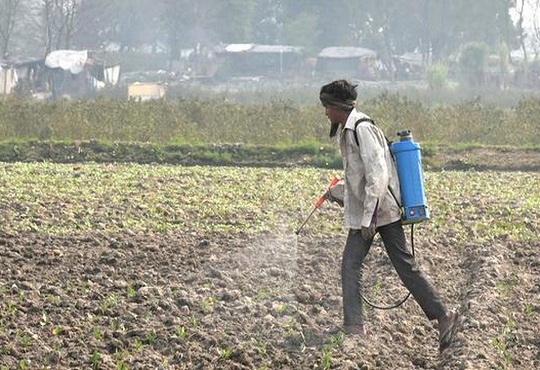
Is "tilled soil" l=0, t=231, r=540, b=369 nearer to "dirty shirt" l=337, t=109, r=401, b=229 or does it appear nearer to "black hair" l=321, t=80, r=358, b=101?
"dirty shirt" l=337, t=109, r=401, b=229

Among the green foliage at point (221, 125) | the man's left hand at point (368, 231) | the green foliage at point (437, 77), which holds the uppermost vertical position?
the man's left hand at point (368, 231)

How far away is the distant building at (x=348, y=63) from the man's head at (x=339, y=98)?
195 ft

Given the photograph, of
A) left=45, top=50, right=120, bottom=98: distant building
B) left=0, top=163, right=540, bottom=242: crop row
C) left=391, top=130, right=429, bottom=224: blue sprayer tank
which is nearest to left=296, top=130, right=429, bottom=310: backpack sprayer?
left=391, top=130, right=429, bottom=224: blue sprayer tank

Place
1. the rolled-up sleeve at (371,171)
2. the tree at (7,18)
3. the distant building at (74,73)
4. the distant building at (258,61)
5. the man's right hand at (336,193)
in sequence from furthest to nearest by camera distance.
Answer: the distant building at (258,61) → the tree at (7,18) → the distant building at (74,73) → the man's right hand at (336,193) → the rolled-up sleeve at (371,171)

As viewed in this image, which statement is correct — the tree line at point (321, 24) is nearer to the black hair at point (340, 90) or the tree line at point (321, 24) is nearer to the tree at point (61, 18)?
the tree at point (61, 18)

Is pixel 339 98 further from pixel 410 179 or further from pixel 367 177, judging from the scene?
pixel 410 179

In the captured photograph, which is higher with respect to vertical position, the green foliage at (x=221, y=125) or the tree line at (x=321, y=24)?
the tree line at (x=321, y=24)

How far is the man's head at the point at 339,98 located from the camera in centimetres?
833

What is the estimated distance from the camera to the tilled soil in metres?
7.75

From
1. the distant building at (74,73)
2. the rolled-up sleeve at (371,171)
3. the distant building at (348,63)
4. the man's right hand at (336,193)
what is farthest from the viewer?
the distant building at (348,63)

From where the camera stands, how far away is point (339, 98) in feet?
27.4

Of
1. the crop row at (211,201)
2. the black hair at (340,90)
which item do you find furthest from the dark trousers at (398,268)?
the crop row at (211,201)

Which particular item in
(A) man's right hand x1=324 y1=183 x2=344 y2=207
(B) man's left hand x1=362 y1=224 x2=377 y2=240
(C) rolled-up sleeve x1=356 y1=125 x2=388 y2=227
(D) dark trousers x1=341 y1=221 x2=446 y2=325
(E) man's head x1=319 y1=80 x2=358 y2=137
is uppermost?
(E) man's head x1=319 y1=80 x2=358 y2=137

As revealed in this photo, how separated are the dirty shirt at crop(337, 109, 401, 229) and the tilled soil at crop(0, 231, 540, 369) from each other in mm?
784
